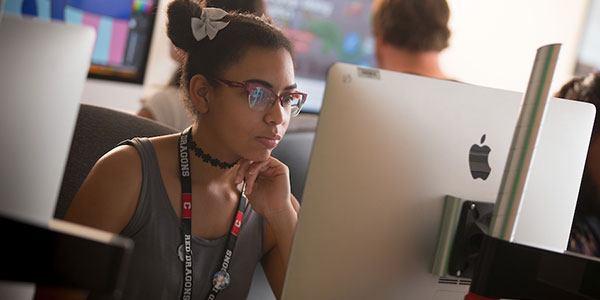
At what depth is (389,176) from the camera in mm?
883

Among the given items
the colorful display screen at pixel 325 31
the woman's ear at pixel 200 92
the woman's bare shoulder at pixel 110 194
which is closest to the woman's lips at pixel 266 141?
the woman's ear at pixel 200 92

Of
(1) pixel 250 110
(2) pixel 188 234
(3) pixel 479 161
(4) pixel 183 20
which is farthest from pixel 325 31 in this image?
A: (3) pixel 479 161

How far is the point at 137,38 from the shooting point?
2.79m

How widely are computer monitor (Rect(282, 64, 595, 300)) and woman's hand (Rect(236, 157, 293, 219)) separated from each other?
0.38 meters

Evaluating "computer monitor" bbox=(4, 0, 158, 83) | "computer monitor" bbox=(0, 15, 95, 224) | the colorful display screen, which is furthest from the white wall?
"computer monitor" bbox=(0, 15, 95, 224)

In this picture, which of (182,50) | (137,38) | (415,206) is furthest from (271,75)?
(137,38)

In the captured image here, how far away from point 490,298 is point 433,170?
7.8 inches

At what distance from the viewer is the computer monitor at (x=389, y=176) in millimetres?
856

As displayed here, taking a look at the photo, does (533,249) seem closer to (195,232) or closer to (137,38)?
(195,232)

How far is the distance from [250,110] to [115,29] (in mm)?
1745

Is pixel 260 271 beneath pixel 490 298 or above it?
beneath

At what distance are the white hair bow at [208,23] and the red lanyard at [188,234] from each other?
207 millimetres

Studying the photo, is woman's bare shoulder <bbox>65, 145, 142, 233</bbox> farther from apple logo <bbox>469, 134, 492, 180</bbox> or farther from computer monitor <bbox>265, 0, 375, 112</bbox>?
computer monitor <bbox>265, 0, 375, 112</bbox>

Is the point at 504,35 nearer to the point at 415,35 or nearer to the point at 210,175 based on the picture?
the point at 415,35
